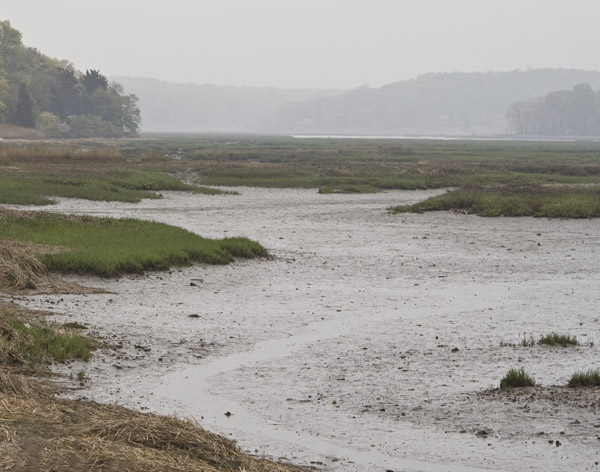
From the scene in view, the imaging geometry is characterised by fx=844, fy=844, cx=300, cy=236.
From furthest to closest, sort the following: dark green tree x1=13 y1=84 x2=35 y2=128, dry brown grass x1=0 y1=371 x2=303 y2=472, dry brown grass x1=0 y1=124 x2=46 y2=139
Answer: dark green tree x1=13 y1=84 x2=35 y2=128 < dry brown grass x1=0 y1=124 x2=46 y2=139 < dry brown grass x1=0 y1=371 x2=303 y2=472

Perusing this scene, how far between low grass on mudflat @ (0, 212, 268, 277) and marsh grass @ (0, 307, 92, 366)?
604 cm

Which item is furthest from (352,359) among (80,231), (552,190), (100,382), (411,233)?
(552,190)

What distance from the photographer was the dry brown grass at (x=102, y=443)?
6172 millimetres

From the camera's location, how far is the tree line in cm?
13275

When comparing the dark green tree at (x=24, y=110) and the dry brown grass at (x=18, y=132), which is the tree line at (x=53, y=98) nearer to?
the dark green tree at (x=24, y=110)

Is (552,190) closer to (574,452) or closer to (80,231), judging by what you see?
(80,231)

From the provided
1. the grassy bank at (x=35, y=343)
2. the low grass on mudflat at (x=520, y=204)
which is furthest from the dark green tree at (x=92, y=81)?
the grassy bank at (x=35, y=343)

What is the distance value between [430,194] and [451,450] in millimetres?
41247

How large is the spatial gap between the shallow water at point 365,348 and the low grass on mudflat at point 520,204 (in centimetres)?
845

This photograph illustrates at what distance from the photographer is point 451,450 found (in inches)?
360

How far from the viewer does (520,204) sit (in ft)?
124

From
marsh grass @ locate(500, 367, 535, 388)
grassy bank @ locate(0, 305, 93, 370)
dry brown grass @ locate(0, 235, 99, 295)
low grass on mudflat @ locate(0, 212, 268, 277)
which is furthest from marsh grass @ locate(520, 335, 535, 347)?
low grass on mudflat @ locate(0, 212, 268, 277)

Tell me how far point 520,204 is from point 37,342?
29.4 m

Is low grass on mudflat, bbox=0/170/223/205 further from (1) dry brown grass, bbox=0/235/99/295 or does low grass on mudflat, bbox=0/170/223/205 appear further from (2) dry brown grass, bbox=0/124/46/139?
(2) dry brown grass, bbox=0/124/46/139
